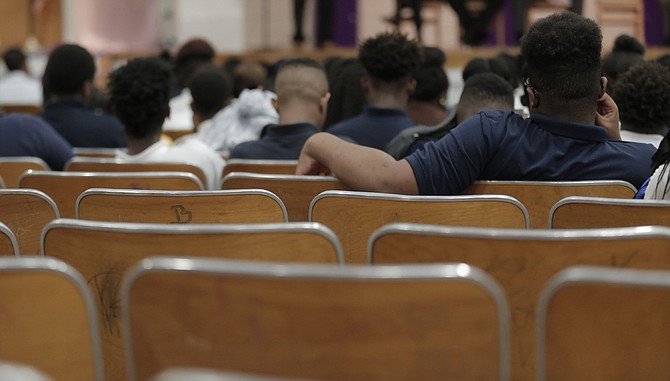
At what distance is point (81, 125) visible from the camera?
4.58 m

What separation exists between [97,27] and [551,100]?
9846 mm

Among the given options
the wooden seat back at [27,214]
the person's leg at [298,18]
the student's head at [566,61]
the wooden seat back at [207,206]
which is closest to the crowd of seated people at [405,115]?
the student's head at [566,61]

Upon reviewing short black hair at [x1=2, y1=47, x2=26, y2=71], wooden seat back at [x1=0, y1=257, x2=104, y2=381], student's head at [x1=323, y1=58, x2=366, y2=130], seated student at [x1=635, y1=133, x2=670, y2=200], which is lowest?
wooden seat back at [x1=0, y1=257, x2=104, y2=381]

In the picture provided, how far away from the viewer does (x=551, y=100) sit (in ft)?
7.93

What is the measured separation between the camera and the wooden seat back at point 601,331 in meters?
1.19

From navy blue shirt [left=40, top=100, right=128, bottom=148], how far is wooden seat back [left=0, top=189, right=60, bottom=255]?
2.38 metres

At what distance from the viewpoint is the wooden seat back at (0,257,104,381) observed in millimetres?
1265

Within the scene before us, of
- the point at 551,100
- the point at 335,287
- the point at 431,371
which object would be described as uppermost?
the point at 551,100

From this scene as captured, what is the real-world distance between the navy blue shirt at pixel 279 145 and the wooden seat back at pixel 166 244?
5.99ft

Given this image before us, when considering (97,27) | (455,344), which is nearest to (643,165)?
(455,344)

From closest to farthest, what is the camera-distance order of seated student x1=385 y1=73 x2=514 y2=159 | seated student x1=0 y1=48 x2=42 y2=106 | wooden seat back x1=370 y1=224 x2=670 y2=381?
→ wooden seat back x1=370 y1=224 x2=670 y2=381 < seated student x1=385 y1=73 x2=514 y2=159 < seated student x1=0 y1=48 x2=42 y2=106

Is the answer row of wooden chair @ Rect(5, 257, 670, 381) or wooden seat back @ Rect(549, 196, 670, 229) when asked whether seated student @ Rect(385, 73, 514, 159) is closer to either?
wooden seat back @ Rect(549, 196, 670, 229)

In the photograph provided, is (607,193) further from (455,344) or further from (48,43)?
(48,43)

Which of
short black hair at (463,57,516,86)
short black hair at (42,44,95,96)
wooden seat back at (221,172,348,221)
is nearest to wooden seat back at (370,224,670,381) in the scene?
wooden seat back at (221,172,348,221)
